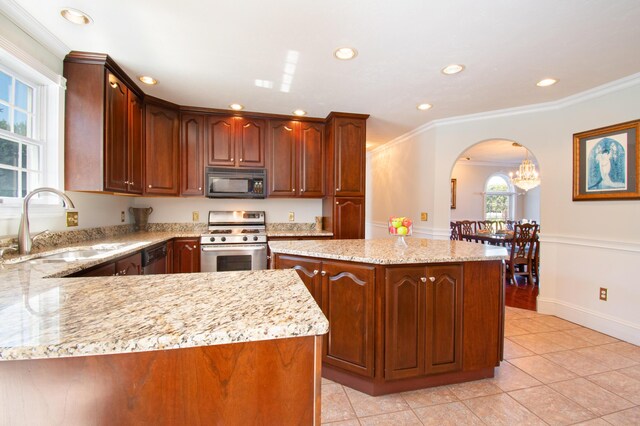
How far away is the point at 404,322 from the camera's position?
1.82 m

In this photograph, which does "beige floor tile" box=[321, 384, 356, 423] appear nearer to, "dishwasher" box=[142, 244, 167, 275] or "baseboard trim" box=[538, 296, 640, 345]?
"dishwasher" box=[142, 244, 167, 275]

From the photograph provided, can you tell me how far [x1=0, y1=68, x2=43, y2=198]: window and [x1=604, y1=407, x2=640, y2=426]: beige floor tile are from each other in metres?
4.01

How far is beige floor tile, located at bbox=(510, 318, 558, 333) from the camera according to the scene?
2816 millimetres

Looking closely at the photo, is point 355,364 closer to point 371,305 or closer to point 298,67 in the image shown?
point 371,305

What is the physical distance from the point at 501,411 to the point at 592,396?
682 millimetres

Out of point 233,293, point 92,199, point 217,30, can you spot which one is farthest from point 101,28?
point 233,293

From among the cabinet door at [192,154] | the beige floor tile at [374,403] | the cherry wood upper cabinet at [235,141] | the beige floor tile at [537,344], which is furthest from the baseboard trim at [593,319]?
the cabinet door at [192,154]

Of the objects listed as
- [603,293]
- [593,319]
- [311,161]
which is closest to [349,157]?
[311,161]

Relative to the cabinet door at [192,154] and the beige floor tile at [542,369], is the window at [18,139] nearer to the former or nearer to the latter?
the cabinet door at [192,154]

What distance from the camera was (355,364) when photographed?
1.87 meters

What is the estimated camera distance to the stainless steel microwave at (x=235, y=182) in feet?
11.6

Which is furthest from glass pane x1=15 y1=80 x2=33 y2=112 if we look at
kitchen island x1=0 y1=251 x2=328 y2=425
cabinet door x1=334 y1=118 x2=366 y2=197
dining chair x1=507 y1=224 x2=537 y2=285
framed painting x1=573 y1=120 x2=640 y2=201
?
dining chair x1=507 y1=224 x2=537 y2=285

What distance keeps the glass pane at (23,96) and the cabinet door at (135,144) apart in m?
0.73

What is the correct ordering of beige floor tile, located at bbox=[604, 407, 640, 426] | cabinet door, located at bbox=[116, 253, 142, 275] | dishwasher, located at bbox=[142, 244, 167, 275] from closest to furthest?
beige floor tile, located at bbox=[604, 407, 640, 426], cabinet door, located at bbox=[116, 253, 142, 275], dishwasher, located at bbox=[142, 244, 167, 275]
